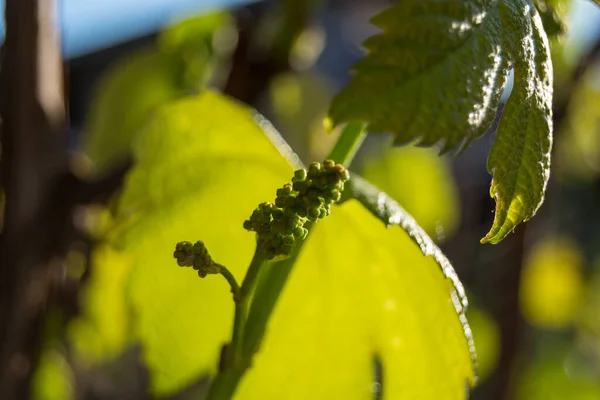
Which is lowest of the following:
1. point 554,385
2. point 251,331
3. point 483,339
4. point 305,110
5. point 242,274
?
point 554,385

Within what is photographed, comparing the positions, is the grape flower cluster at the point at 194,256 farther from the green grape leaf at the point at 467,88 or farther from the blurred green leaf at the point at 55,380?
the blurred green leaf at the point at 55,380

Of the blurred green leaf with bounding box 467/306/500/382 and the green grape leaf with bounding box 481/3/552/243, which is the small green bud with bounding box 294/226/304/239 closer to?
the green grape leaf with bounding box 481/3/552/243

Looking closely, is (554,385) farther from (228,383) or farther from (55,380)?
(228,383)

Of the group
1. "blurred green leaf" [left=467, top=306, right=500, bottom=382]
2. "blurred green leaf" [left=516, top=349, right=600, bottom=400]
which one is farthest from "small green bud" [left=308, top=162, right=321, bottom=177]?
"blurred green leaf" [left=516, top=349, right=600, bottom=400]

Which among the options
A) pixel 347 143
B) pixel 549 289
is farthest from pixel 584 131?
pixel 347 143

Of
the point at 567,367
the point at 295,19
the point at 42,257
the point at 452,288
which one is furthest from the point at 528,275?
the point at 452,288

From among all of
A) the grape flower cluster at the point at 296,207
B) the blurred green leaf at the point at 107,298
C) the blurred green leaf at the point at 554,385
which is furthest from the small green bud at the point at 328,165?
the blurred green leaf at the point at 554,385
